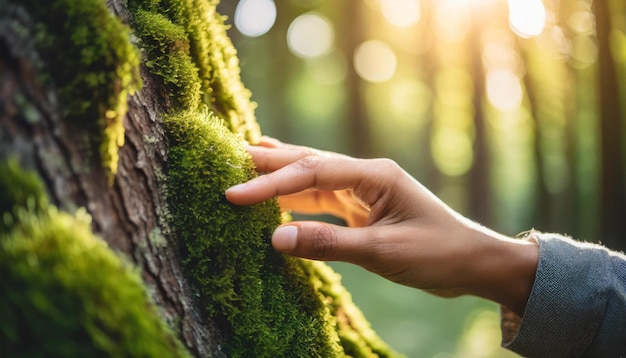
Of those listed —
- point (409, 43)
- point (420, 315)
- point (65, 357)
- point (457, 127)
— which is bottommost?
point (420, 315)

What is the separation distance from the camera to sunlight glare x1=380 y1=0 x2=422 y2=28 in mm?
22844

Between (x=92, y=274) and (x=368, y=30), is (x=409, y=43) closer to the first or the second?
(x=368, y=30)

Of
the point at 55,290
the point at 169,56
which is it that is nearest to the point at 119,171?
the point at 55,290

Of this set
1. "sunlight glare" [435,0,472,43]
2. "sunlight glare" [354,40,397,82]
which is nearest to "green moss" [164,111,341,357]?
"sunlight glare" [435,0,472,43]

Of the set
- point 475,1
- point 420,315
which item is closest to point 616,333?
point 420,315

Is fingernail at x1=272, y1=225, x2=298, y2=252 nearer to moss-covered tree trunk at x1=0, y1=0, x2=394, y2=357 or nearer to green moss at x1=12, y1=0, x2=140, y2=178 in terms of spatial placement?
moss-covered tree trunk at x1=0, y1=0, x2=394, y2=357

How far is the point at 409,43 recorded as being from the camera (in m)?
24.8

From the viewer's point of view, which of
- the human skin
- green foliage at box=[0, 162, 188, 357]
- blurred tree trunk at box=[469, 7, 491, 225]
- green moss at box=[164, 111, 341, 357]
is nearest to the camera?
green foliage at box=[0, 162, 188, 357]

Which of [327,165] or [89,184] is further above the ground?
[89,184]

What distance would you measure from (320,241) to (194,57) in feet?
2.85

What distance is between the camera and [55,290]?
1.00 meters

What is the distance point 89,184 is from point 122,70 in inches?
11.7

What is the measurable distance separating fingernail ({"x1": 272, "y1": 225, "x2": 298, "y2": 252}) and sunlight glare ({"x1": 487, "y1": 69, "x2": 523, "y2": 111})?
60.6 ft

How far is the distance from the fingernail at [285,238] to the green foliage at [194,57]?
0.56m
